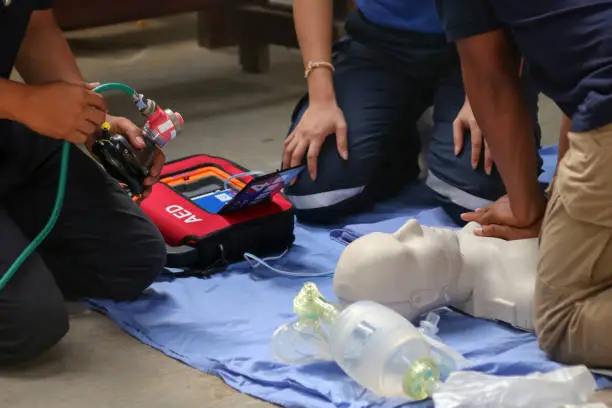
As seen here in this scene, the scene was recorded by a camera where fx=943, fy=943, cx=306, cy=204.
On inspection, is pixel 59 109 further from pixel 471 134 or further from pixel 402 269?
pixel 471 134

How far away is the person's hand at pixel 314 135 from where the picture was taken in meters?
1.83

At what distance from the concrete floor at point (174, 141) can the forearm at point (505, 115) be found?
0.50 metres

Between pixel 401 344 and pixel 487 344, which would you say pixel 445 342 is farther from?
pixel 401 344

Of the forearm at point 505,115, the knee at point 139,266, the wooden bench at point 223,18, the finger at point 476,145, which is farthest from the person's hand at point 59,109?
the wooden bench at point 223,18

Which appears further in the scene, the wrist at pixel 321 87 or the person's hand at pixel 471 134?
the wrist at pixel 321 87

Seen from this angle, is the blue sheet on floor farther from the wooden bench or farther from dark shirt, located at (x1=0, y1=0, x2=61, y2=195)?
the wooden bench

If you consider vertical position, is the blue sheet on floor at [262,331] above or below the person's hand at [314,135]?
below

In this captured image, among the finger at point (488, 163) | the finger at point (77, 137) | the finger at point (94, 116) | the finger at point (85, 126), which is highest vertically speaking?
the finger at point (94, 116)

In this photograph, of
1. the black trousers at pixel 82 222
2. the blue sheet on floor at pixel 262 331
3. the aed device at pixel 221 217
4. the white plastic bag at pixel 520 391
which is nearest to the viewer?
the white plastic bag at pixel 520 391

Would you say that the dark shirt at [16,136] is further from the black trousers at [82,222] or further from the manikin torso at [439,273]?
the manikin torso at [439,273]

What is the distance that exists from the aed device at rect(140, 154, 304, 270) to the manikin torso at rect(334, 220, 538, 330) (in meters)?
0.32

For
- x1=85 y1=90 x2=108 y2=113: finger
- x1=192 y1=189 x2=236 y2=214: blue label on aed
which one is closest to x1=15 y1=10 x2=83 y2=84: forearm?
x1=85 y1=90 x2=108 y2=113: finger

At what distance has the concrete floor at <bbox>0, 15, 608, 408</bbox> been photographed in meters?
1.26

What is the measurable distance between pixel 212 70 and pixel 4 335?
2.02 meters
